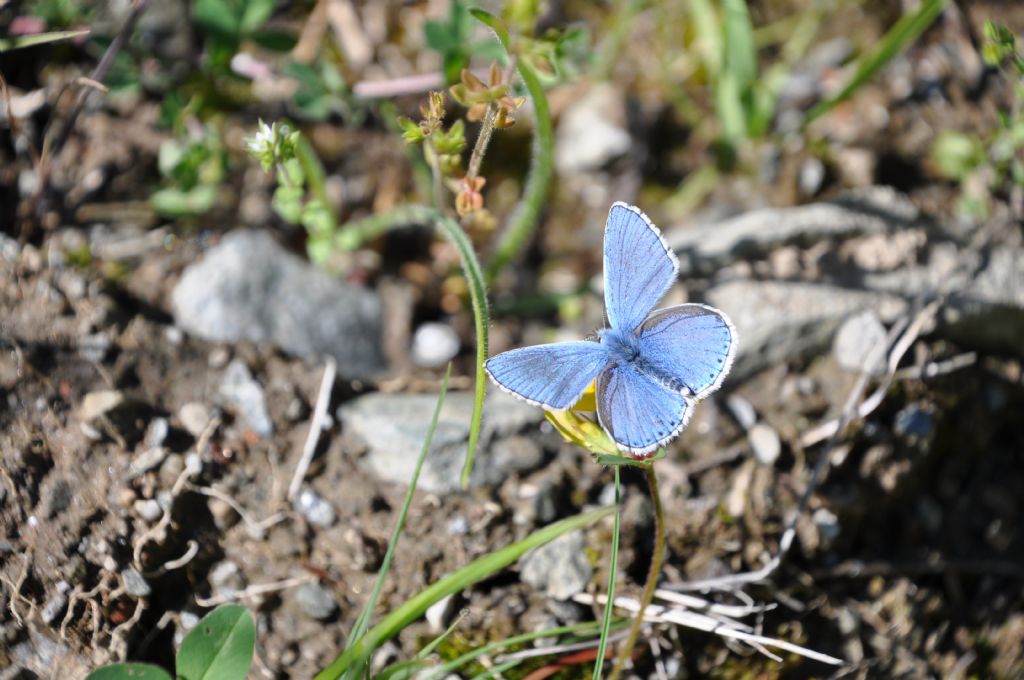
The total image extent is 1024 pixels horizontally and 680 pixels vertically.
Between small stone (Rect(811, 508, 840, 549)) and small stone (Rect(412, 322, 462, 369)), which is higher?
small stone (Rect(412, 322, 462, 369))

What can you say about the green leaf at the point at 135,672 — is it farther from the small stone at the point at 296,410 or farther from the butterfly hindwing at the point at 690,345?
the butterfly hindwing at the point at 690,345

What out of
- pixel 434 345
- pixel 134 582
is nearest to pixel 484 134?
pixel 434 345

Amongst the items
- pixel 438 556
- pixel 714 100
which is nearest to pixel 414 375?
pixel 438 556

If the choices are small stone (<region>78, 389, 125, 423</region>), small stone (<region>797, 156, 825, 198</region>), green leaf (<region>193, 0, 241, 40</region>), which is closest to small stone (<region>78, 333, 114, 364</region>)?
small stone (<region>78, 389, 125, 423</region>)

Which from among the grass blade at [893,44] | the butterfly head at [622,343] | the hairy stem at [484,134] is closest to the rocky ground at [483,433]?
the grass blade at [893,44]

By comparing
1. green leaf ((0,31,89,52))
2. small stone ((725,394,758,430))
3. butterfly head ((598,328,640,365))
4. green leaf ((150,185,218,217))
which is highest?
green leaf ((0,31,89,52))

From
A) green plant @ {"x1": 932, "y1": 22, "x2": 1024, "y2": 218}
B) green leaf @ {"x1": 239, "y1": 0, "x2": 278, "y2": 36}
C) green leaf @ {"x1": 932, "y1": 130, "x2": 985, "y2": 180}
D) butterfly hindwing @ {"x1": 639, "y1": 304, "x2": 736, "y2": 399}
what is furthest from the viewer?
green leaf @ {"x1": 932, "y1": 130, "x2": 985, "y2": 180}

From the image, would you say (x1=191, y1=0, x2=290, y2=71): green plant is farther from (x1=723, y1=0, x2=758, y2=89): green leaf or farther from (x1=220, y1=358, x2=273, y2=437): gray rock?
(x1=723, y1=0, x2=758, y2=89): green leaf
